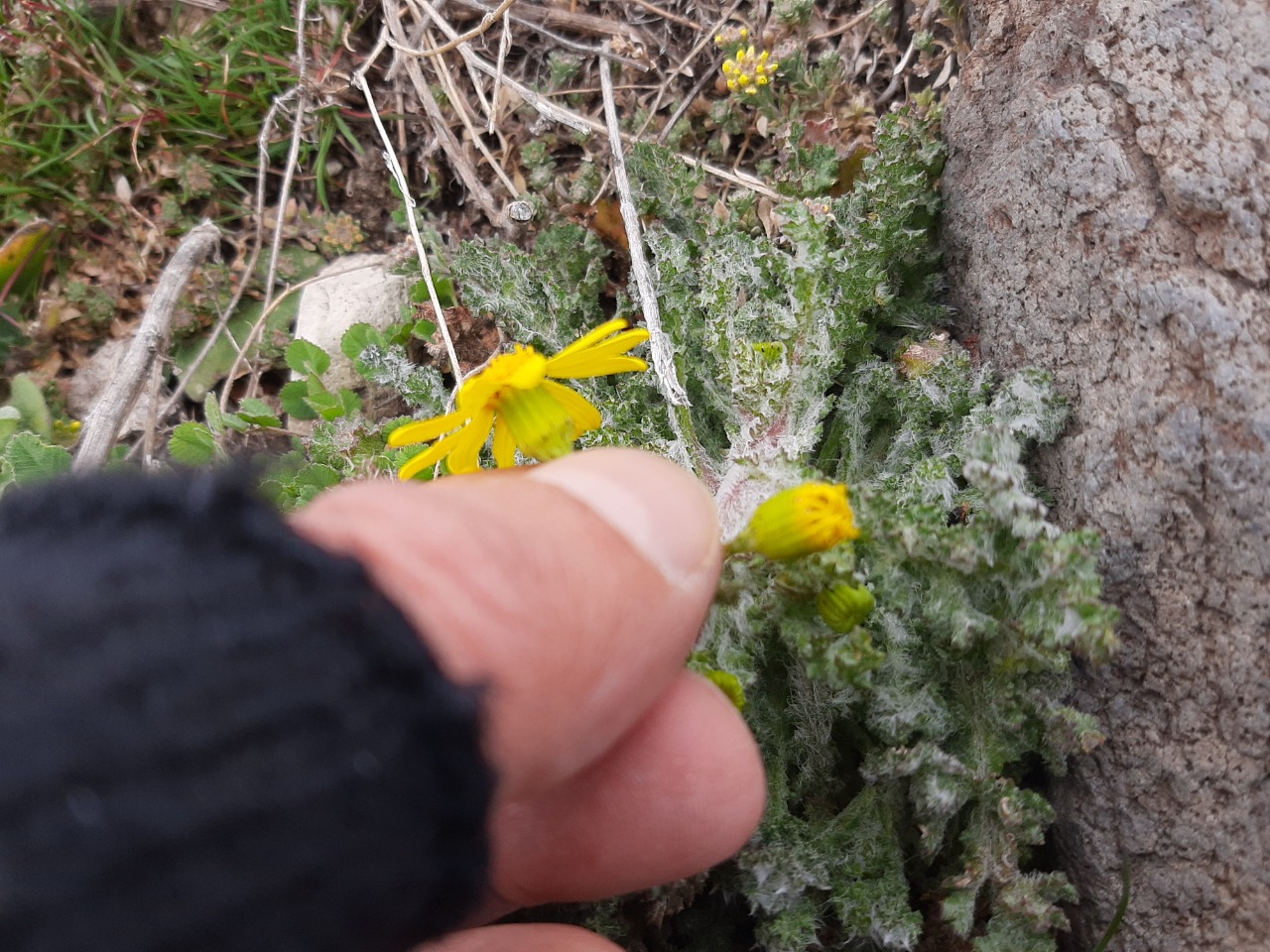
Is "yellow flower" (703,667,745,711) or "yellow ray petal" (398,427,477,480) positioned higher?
"yellow ray petal" (398,427,477,480)

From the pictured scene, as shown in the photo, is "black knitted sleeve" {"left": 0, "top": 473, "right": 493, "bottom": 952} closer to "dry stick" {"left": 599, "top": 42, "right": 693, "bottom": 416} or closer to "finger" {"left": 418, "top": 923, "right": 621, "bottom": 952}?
"finger" {"left": 418, "top": 923, "right": 621, "bottom": 952}

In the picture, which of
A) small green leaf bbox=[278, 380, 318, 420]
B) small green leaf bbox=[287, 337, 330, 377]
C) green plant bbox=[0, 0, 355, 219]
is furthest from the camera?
green plant bbox=[0, 0, 355, 219]

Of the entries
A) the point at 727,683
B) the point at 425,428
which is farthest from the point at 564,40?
the point at 727,683

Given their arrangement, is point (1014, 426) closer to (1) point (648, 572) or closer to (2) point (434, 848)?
(1) point (648, 572)

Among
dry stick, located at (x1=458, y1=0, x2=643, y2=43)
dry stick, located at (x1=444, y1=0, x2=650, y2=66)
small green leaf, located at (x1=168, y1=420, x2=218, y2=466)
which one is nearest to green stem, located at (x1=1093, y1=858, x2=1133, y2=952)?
small green leaf, located at (x1=168, y1=420, x2=218, y2=466)

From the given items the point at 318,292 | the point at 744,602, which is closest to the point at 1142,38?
the point at 744,602

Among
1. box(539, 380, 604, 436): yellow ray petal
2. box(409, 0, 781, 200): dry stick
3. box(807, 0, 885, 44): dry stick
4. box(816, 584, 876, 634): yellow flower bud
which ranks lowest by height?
box(816, 584, 876, 634): yellow flower bud

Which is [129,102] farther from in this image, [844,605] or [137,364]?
[844,605]
